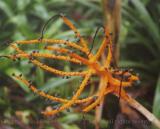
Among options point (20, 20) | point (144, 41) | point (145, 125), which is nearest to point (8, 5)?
point (20, 20)

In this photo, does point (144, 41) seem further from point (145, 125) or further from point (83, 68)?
point (145, 125)

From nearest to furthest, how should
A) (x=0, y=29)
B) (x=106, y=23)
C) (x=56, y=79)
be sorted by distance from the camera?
(x=106, y=23) → (x=56, y=79) → (x=0, y=29)

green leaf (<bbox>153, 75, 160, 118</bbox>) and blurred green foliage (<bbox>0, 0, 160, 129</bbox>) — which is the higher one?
blurred green foliage (<bbox>0, 0, 160, 129</bbox>)

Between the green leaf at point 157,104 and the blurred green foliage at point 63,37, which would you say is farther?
the blurred green foliage at point 63,37

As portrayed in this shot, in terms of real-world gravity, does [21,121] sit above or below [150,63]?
below

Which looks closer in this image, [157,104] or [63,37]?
[157,104]

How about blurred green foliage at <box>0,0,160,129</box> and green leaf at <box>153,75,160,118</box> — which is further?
blurred green foliage at <box>0,0,160,129</box>

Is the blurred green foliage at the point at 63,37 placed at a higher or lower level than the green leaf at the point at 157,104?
higher

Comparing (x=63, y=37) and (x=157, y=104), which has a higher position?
(x=63, y=37)
